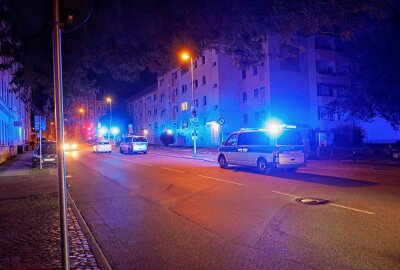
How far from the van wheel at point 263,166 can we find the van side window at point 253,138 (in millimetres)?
841

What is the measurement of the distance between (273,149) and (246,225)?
8.87 meters

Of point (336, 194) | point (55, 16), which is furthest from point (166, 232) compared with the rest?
point (336, 194)

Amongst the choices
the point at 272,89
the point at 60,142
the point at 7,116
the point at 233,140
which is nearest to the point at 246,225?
the point at 60,142

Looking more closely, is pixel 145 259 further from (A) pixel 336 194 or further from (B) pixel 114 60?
(B) pixel 114 60

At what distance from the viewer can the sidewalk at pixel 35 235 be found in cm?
497

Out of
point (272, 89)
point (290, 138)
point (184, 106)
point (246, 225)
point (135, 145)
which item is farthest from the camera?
point (184, 106)

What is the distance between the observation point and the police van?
15469mm

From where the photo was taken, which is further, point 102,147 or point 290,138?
point 102,147

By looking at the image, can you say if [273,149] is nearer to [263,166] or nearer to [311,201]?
[263,166]

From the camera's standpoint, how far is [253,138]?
16.8 metres

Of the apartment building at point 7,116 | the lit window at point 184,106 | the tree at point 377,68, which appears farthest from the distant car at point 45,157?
the lit window at point 184,106

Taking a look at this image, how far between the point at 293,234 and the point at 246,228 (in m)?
0.93

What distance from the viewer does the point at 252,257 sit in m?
5.20

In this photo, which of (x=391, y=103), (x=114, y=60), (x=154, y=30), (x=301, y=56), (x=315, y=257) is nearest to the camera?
(x=315, y=257)
